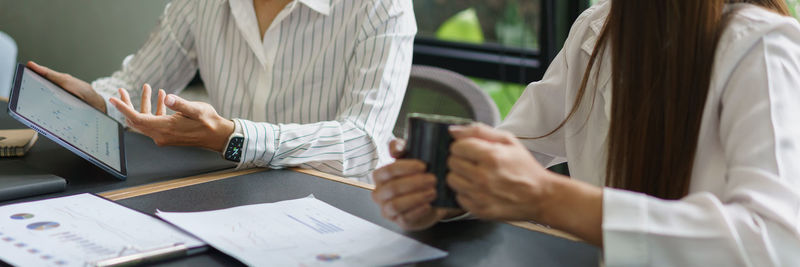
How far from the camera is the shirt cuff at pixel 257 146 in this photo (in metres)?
1.25

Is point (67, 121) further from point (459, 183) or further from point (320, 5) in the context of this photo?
point (459, 183)

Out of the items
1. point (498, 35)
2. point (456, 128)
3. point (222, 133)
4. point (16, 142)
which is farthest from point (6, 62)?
point (456, 128)

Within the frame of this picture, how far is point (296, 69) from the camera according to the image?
5.44ft

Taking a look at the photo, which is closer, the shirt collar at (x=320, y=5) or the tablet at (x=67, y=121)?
the tablet at (x=67, y=121)

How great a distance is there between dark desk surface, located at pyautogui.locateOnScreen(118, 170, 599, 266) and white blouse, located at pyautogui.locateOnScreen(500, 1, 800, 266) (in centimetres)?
12

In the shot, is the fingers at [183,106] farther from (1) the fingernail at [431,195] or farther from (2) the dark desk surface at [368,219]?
(1) the fingernail at [431,195]

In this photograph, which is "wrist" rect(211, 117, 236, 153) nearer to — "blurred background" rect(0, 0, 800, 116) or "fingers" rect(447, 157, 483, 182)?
"fingers" rect(447, 157, 483, 182)

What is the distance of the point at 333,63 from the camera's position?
1626 millimetres

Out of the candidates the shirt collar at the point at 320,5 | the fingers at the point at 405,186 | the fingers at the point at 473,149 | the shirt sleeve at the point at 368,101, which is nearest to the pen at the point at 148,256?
the fingers at the point at 405,186

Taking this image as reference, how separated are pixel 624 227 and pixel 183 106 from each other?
2.51ft

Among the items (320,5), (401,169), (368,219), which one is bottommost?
(368,219)

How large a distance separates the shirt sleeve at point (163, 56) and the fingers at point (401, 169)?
111 cm

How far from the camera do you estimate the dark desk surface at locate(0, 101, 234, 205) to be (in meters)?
1.16

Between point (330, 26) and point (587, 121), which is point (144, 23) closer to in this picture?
point (330, 26)
